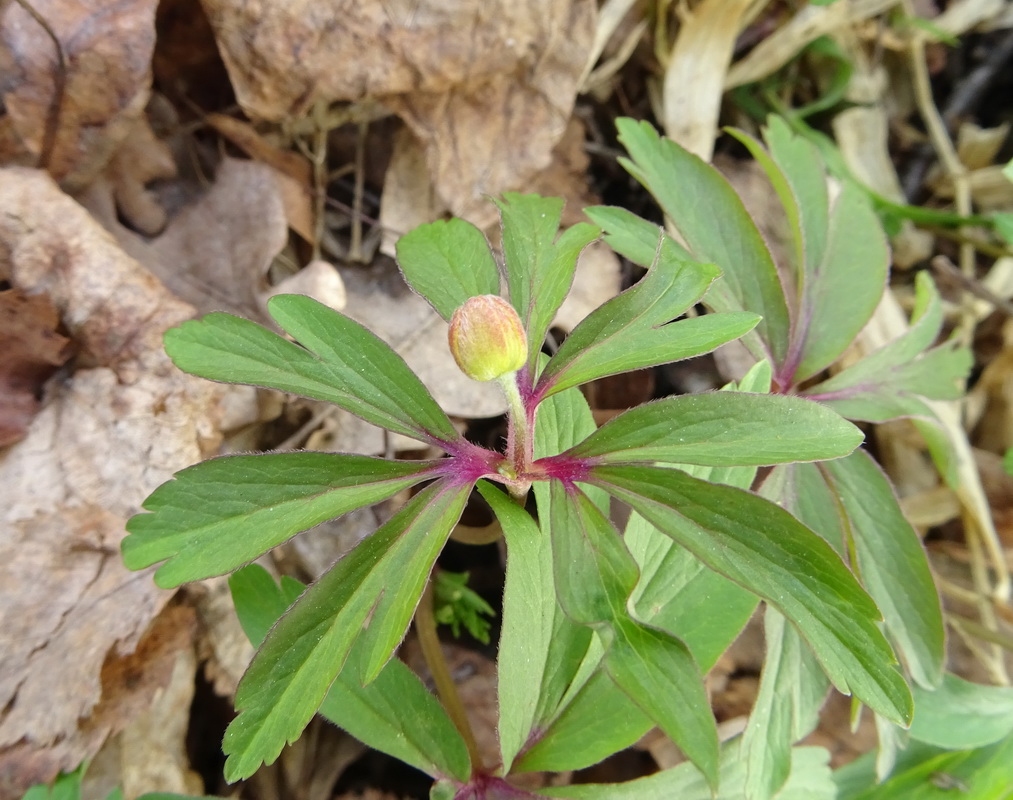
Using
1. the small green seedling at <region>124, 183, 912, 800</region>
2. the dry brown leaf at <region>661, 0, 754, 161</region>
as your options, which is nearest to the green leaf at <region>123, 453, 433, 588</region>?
the small green seedling at <region>124, 183, 912, 800</region>

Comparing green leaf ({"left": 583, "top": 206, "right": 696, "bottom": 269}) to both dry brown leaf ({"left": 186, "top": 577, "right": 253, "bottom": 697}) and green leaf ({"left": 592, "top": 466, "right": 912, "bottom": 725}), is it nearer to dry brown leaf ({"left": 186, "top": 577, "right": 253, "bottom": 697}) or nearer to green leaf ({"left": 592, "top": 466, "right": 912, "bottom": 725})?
green leaf ({"left": 592, "top": 466, "right": 912, "bottom": 725})

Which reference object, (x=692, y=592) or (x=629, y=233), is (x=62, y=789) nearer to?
(x=692, y=592)

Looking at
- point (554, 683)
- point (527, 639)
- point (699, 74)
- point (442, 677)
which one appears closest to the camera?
point (527, 639)

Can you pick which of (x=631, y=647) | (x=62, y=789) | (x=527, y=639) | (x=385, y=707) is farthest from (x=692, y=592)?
(x=62, y=789)

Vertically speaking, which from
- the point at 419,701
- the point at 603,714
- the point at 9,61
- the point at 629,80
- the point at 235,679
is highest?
the point at 629,80

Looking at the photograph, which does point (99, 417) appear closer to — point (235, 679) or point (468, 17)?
point (235, 679)

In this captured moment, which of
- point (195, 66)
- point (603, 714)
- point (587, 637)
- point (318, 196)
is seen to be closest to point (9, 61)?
point (195, 66)
